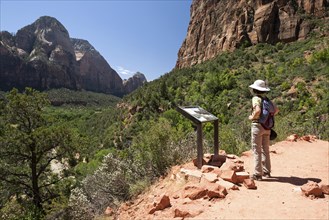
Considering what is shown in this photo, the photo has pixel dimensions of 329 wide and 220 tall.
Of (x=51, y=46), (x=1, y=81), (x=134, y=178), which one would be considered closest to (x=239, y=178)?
(x=134, y=178)

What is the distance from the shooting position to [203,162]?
609 cm

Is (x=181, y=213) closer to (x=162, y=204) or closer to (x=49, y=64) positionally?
(x=162, y=204)

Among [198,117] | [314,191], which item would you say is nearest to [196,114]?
[198,117]

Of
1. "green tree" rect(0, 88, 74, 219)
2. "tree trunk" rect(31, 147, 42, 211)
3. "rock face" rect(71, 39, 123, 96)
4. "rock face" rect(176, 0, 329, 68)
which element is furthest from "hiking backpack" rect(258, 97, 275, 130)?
"rock face" rect(71, 39, 123, 96)

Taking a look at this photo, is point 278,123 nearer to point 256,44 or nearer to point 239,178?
Answer: point 239,178

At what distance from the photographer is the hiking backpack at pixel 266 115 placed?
5.09 m

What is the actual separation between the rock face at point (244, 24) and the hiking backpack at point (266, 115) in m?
34.5

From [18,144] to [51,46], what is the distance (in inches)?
5814

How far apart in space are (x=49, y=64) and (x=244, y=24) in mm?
103321

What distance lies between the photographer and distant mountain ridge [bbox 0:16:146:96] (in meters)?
118

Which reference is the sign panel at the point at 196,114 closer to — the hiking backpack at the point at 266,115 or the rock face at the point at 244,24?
the hiking backpack at the point at 266,115

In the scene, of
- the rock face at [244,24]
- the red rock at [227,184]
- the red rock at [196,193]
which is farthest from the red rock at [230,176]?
the rock face at [244,24]

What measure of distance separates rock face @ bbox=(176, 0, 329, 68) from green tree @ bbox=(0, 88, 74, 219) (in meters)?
33.4

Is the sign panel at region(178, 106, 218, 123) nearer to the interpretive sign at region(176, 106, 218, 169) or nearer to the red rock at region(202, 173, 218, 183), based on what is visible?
the interpretive sign at region(176, 106, 218, 169)
